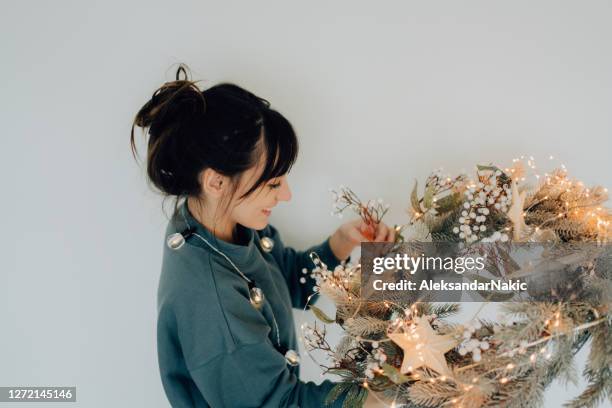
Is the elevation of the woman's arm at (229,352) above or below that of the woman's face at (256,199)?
below

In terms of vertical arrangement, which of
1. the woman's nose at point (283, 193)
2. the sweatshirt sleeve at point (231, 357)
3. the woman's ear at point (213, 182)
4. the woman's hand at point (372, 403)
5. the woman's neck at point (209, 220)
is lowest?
the woman's hand at point (372, 403)

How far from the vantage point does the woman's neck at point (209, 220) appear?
1153 mm

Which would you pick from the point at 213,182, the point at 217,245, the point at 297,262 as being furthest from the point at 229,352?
the point at 297,262

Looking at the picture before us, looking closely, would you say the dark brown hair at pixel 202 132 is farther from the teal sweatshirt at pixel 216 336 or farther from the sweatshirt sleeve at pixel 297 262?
the sweatshirt sleeve at pixel 297 262

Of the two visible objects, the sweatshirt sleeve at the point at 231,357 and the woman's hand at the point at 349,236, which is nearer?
the sweatshirt sleeve at the point at 231,357

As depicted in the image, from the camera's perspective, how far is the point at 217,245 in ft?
3.66

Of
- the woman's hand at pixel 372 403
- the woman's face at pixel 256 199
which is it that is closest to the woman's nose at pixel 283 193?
the woman's face at pixel 256 199

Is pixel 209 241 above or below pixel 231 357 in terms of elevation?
above

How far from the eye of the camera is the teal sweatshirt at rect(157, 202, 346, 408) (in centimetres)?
100

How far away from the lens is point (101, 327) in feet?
4.68

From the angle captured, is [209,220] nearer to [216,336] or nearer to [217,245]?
[217,245]

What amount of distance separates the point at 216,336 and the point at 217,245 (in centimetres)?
21

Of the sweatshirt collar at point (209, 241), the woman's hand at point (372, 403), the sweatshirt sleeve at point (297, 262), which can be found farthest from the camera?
the sweatshirt sleeve at point (297, 262)

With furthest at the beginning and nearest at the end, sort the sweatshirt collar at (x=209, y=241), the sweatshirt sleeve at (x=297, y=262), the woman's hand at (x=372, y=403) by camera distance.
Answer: the sweatshirt sleeve at (x=297, y=262) → the sweatshirt collar at (x=209, y=241) → the woman's hand at (x=372, y=403)
